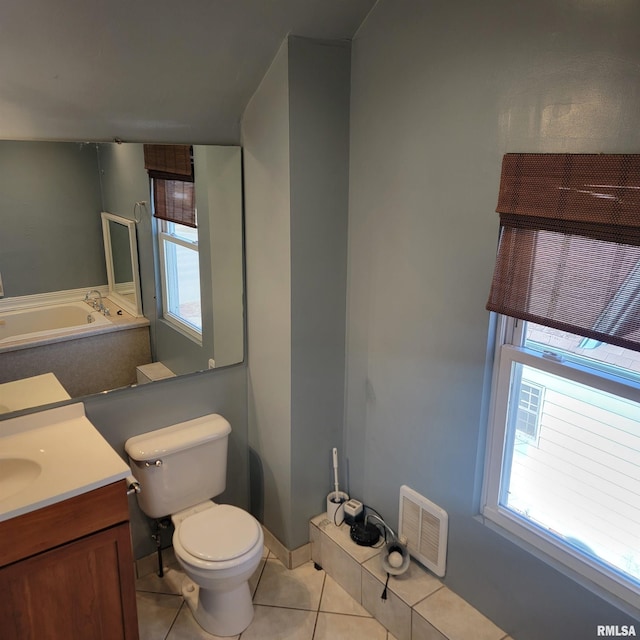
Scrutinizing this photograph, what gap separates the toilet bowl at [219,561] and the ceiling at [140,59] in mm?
1498

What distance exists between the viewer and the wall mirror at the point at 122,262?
2.26 metres

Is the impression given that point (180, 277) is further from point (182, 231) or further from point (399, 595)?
point (399, 595)

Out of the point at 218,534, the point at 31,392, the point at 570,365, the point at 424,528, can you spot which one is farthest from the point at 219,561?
the point at 570,365

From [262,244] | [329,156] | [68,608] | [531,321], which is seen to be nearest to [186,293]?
[262,244]

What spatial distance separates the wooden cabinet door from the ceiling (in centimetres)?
139

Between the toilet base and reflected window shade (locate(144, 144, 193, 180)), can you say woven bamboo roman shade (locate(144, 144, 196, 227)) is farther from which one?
the toilet base

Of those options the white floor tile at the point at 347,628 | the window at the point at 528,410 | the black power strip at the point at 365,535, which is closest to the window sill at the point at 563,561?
the window at the point at 528,410

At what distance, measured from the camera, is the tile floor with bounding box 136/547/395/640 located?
7.39 ft

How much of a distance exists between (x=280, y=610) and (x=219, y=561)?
47cm

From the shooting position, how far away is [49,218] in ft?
6.93

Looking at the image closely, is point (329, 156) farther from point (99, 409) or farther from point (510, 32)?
point (99, 409)

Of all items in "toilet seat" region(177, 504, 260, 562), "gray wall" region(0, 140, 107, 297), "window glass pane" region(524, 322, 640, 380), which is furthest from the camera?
"toilet seat" region(177, 504, 260, 562)

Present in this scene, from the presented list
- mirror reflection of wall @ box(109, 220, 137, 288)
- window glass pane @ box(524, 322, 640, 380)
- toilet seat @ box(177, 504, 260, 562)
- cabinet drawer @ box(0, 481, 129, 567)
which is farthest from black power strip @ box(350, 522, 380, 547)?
mirror reflection of wall @ box(109, 220, 137, 288)

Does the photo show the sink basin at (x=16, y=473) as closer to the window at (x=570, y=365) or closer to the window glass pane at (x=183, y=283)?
the window glass pane at (x=183, y=283)
